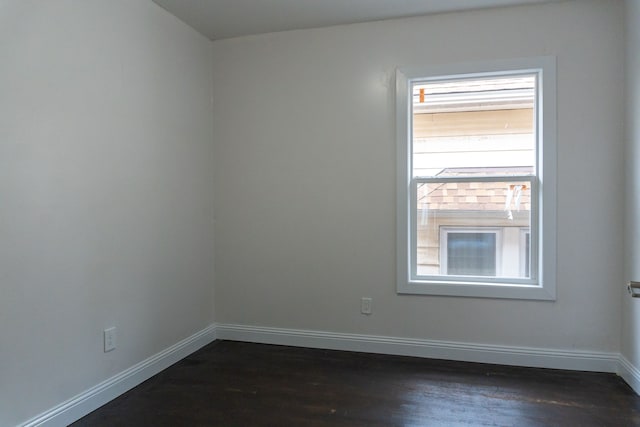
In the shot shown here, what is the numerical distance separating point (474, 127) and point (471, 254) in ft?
3.13

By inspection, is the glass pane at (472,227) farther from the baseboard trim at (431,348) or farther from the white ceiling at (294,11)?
the white ceiling at (294,11)

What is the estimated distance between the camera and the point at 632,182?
2.63 meters

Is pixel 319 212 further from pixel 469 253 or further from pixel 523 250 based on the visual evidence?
pixel 523 250

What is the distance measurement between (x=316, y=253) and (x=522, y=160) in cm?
169

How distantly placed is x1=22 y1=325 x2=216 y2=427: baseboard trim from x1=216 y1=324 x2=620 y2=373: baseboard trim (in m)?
0.43

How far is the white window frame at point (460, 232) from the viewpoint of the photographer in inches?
121

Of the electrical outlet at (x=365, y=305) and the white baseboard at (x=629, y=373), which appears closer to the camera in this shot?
the white baseboard at (x=629, y=373)

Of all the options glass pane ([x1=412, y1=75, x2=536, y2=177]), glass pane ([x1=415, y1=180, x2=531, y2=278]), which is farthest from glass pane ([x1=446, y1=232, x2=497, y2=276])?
glass pane ([x1=412, y1=75, x2=536, y2=177])

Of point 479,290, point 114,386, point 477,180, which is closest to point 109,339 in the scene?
Result: point 114,386

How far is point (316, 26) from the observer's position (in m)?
3.26

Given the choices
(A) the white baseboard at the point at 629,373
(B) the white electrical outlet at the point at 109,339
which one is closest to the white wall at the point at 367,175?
(A) the white baseboard at the point at 629,373

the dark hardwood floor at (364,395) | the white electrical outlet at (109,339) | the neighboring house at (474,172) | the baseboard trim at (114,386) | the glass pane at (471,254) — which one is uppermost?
the neighboring house at (474,172)

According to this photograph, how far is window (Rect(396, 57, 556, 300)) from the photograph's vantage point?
9.61 ft

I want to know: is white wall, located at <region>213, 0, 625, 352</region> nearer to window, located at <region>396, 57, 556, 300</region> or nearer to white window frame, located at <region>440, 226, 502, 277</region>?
window, located at <region>396, 57, 556, 300</region>
